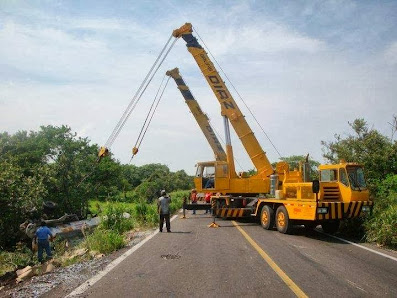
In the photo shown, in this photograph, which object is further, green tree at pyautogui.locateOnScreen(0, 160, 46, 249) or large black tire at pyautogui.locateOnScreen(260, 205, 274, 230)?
green tree at pyautogui.locateOnScreen(0, 160, 46, 249)

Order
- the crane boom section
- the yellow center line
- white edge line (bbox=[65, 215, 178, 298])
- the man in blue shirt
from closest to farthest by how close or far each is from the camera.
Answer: the yellow center line
white edge line (bbox=[65, 215, 178, 298])
the man in blue shirt
the crane boom section

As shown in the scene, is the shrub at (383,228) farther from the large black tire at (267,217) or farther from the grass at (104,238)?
the grass at (104,238)

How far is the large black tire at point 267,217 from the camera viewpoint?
553 inches

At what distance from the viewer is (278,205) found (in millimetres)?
14078

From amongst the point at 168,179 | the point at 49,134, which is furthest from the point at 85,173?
the point at 168,179

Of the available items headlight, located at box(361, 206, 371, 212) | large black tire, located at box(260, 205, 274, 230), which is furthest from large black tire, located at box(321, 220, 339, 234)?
large black tire, located at box(260, 205, 274, 230)

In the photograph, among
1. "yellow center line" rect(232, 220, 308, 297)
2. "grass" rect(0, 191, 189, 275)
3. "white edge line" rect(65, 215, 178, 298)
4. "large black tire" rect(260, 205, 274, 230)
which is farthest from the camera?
"large black tire" rect(260, 205, 274, 230)

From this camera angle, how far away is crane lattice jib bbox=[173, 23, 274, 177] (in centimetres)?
1783

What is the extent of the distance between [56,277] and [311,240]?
7725mm

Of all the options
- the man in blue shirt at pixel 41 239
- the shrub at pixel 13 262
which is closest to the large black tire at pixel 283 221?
the man in blue shirt at pixel 41 239

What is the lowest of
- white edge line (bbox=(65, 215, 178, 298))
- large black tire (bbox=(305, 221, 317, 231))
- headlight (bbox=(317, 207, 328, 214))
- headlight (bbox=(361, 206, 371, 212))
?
white edge line (bbox=(65, 215, 178, 298))

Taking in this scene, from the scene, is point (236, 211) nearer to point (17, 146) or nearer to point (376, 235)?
point (376, 235)

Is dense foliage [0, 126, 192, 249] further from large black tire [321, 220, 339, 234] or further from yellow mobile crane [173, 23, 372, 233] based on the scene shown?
large black tire [321, 220, 339, 234]

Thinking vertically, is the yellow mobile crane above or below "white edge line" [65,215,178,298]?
above
